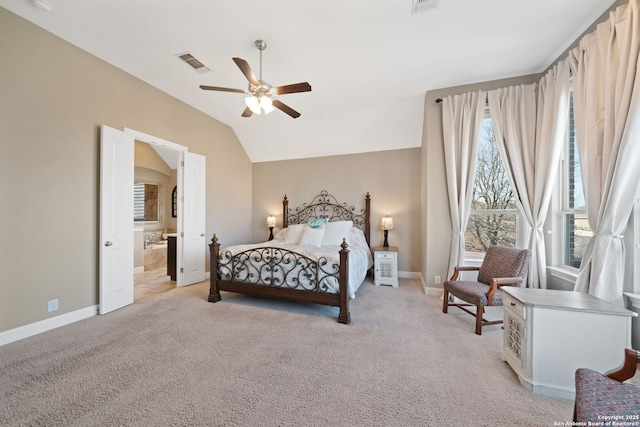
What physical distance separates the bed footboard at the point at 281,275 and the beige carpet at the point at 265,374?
27 centimetres

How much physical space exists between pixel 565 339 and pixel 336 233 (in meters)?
3.24

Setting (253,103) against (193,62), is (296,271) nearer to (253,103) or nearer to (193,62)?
(253,103)

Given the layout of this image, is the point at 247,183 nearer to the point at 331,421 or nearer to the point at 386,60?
the point at 386,60

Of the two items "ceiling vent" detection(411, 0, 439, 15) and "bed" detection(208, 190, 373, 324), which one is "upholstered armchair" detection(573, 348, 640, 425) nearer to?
"bed" detection(208, 190, 373, 324)

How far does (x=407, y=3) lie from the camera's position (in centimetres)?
224

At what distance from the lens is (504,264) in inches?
115

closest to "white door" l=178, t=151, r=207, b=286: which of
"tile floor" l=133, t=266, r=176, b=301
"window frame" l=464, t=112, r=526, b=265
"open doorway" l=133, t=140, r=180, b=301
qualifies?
"tile floor" l=133, t=266, r=176, b=301

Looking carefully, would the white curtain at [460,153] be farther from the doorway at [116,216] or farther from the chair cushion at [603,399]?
the doorway at [116,216]

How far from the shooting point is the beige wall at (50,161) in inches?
96.0

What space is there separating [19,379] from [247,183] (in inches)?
181

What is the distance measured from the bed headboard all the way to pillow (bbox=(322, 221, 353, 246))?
54 centimetres

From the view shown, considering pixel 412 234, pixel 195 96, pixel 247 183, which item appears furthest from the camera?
pixel 247 183

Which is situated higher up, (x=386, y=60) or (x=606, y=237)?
(x=386, y=60)

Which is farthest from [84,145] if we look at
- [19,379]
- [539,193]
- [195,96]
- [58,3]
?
[539,193]
